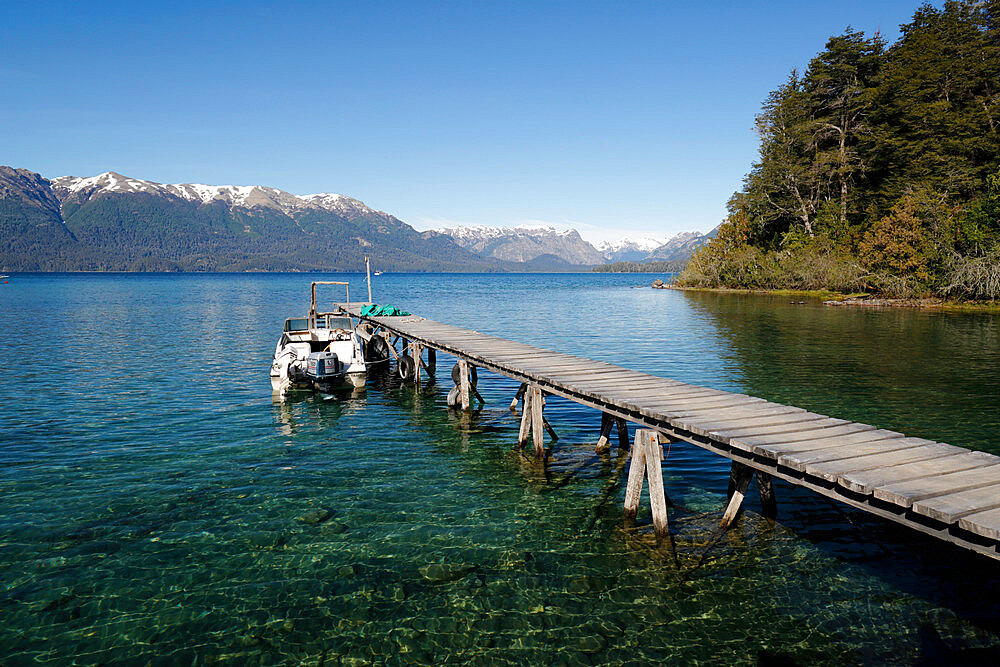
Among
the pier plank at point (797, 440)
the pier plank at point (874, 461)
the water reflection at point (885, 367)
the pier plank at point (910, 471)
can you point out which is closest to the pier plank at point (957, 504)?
the pier plank at point (910, 471)

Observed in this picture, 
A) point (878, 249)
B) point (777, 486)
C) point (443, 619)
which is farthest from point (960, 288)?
point (443, 619)

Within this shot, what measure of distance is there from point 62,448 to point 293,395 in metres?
8.32

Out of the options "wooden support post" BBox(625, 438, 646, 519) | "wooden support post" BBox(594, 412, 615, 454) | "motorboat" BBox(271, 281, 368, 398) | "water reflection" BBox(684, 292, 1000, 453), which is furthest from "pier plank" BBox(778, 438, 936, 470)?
"motorboat" BBox(271, 281, 368, 398)

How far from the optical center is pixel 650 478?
1055 centimetres

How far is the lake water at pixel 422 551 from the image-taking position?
766cm

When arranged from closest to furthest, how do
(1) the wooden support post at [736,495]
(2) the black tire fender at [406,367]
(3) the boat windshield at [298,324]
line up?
(1) the wooden support post at [736,495]
(2) the black tire fender at [406,367]
(3) the boat windshield at [298,324]

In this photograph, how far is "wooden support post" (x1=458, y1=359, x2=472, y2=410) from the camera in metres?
19.4

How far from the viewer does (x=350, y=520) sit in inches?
440

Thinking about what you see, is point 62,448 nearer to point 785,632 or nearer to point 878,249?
point 785,632

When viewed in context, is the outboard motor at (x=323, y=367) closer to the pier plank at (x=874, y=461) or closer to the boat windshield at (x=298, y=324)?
the boat windshield at (x=298, y=324)

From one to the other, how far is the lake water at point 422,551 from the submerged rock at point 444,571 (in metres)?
0.04

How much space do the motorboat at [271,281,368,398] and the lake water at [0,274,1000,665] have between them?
195cm

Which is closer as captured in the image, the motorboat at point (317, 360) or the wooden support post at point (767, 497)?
the wooden support post at point (767, 497)

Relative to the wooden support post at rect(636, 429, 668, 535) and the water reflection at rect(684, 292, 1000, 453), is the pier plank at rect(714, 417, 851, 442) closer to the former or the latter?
the wooden support post at rect(636, 429, 668, 535)
